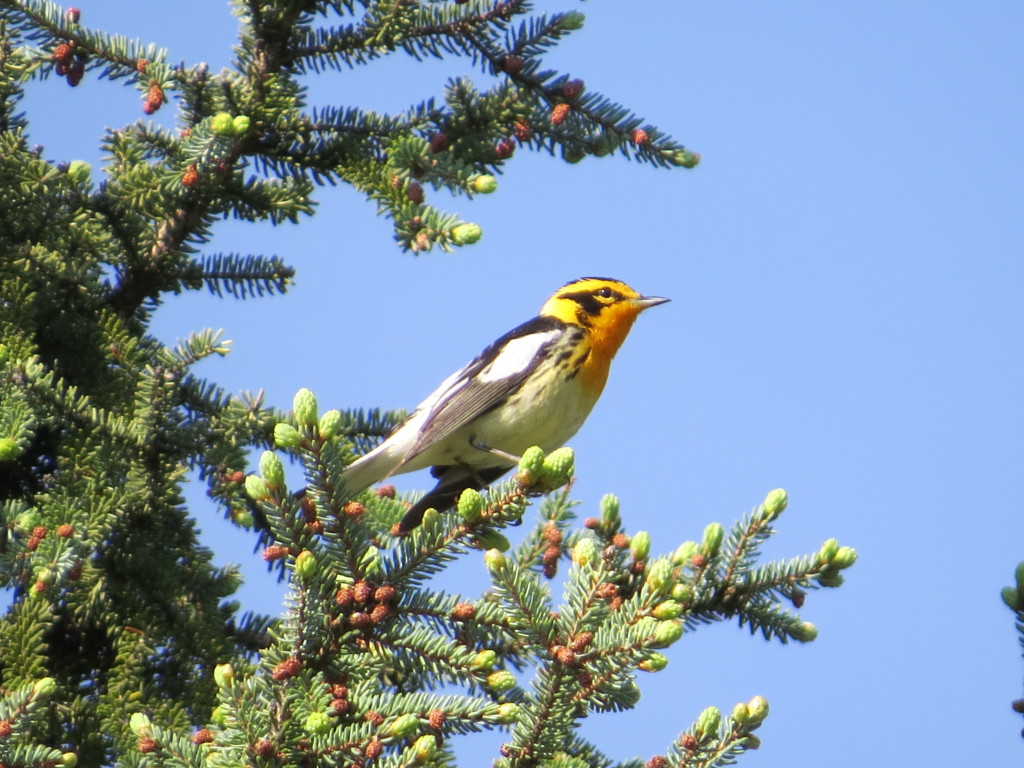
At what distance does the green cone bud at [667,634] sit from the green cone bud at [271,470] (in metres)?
0.80

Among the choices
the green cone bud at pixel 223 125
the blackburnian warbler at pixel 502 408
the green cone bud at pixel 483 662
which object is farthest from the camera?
the blackburnian warbler at pixel 502 408

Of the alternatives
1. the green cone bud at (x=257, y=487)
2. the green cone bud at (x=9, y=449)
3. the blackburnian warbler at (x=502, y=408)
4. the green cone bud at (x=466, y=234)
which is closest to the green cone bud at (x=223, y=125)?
the green cone bud at (x=466, y=234)

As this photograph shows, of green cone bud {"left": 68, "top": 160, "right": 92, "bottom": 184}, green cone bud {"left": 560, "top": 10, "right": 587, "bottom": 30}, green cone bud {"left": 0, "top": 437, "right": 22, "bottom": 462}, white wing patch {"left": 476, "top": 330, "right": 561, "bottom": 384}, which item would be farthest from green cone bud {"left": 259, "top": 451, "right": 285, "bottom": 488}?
white wing patch {"left": 476, "top": 330, "right": 561, "bottom": 384}

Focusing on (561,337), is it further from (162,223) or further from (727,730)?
(727,730)

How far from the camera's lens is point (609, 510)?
2936 millimetres

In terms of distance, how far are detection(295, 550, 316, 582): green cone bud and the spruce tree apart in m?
0.04

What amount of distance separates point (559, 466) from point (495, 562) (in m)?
0.25

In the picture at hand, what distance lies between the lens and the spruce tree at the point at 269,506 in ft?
7.58

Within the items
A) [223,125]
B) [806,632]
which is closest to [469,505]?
[806,632]

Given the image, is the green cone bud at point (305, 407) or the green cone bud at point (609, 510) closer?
the green cone bud at point (305, 407)

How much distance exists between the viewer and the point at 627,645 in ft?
7.43

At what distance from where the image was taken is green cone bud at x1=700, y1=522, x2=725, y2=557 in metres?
2.86

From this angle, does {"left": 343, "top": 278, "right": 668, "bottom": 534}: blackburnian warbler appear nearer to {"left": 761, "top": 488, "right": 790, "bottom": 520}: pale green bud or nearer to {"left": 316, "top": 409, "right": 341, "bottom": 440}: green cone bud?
{"left": 761, "top": 488, "right": 790, "bottom": 520}: pale green bud

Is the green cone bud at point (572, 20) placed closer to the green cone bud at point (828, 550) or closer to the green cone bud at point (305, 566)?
the green cone bud at point (828, 550)
